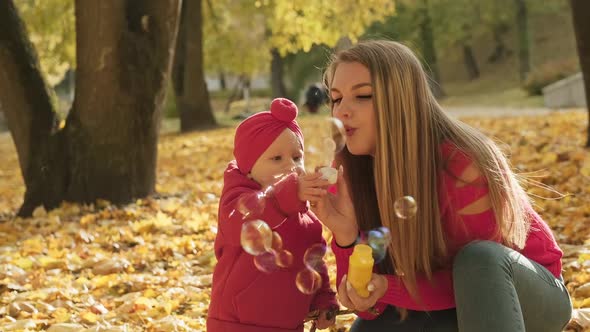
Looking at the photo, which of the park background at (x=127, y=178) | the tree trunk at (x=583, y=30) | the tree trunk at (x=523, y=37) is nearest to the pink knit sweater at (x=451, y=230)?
the park background at (x=127, y=178)

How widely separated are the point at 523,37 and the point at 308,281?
32951 millimetres

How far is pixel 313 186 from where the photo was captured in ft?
8.55

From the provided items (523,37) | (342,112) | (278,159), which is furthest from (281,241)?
(523,37)

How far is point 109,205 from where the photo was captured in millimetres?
7102

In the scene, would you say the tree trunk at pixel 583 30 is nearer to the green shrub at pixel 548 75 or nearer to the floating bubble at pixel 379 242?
the floating bubble at pixel 379 242

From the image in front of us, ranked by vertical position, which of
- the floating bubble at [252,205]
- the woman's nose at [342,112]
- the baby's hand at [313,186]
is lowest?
A: the floating bubble at [252,205]

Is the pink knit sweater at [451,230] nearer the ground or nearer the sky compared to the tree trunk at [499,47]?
nearer the sky

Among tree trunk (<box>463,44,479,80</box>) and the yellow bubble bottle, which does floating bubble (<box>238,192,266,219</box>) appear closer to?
the yellow bubble bottle

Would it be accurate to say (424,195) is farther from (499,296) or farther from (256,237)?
(256,237)

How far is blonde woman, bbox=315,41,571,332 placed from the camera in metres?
2.75

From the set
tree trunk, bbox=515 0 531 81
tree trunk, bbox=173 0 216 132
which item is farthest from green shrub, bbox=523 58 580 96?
tree trunk, bbox=173 0 216 132

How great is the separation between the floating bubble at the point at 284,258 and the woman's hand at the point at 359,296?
290 millimetres

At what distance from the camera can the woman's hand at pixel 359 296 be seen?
2611 millimetres

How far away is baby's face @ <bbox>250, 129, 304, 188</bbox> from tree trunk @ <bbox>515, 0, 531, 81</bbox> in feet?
105
